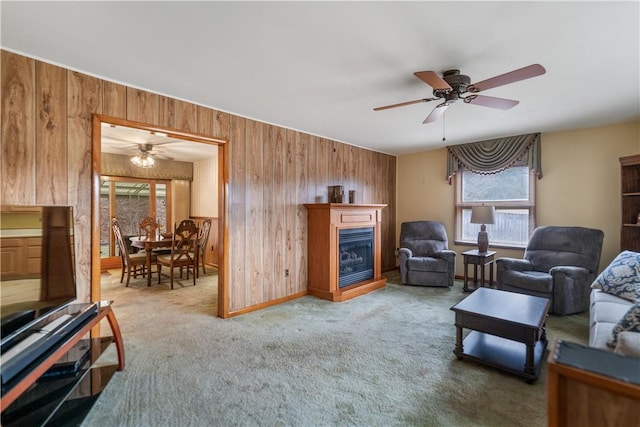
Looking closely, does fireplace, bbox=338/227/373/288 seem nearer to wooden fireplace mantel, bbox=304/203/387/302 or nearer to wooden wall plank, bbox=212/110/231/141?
wooden fireplace mantel, bbox=304/203/387/302

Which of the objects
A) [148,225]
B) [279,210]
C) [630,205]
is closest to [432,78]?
[279,210]

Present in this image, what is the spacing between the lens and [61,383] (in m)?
1.71

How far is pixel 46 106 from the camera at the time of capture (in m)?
2.27

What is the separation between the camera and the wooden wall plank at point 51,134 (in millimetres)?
2240

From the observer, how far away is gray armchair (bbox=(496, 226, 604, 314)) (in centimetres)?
338

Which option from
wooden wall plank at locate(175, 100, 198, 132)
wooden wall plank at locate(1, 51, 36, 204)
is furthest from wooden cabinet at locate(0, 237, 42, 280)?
wooden wall plank at locate(175, 100, 198, 132)

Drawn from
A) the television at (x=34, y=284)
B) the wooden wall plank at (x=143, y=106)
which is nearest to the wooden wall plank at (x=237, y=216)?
the wooden wall plank at (x=143, y=106)

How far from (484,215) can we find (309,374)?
350 centimetres

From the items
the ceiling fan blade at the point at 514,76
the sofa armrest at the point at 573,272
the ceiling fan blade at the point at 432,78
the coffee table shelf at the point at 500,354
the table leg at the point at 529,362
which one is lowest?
the coffee table shelf at the point at 500,354

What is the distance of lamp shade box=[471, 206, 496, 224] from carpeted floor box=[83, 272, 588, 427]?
1.50 meters

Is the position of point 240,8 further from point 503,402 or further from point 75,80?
point 503,402

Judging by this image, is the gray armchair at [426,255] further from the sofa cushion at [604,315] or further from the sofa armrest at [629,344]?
the sofa armrest at [629,344]

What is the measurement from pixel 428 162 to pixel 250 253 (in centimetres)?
383

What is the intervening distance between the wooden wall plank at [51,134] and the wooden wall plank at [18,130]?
34 mm
